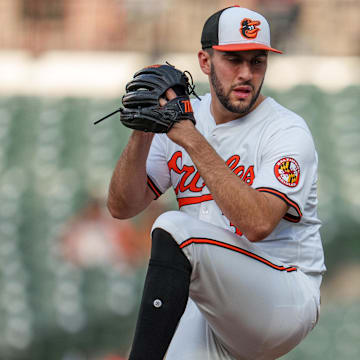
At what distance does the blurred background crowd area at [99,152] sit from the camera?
6.10m

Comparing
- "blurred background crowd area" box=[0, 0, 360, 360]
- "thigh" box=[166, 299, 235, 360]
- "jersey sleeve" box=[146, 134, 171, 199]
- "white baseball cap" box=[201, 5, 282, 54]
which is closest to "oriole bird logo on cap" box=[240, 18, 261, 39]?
"white baseball cap" box=[201, 5, 282, 54]

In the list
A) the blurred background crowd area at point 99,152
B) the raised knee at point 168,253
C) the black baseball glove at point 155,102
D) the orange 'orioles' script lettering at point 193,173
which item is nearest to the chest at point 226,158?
the orange 'orioles' script lettering at point 193,173

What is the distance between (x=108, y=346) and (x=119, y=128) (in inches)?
90.5

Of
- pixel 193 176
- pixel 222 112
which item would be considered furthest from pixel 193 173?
pixel 222 112

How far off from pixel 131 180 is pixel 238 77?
1.63ft

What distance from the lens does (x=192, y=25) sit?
8.39m

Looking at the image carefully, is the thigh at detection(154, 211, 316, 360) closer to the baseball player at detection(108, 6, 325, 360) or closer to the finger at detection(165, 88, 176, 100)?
the baseball player at detection(108, 6, 325, 360)

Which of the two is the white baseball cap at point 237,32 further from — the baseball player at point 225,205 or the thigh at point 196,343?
the thigh at point 196,343

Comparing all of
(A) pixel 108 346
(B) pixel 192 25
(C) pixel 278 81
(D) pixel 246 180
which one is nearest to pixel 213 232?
(D) pixel 246 180

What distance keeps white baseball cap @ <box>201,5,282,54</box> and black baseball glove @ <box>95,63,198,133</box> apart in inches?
7.1

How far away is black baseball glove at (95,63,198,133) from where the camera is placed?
2.42 meters

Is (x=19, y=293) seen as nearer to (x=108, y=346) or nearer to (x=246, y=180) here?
(x=108, y=346)

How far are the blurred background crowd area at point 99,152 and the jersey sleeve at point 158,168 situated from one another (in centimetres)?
311

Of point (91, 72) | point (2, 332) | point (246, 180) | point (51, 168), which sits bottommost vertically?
point (2, 332)
